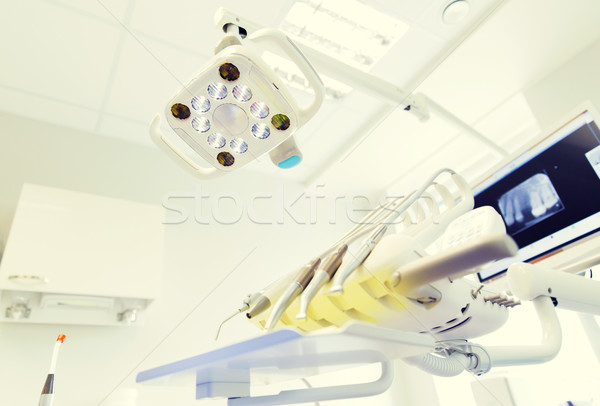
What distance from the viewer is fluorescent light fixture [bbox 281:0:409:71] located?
1514 mm

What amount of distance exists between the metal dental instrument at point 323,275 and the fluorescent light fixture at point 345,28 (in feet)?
4.19

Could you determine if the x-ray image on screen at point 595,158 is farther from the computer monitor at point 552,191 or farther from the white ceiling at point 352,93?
the white ceiling at point 352,93

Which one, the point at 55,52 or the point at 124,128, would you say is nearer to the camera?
the point at 55,52

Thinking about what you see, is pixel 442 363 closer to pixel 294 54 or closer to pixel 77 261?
pixel 294 54

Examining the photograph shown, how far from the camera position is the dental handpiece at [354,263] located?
49cm

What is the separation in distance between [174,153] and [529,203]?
107cm

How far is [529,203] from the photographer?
3.81ft

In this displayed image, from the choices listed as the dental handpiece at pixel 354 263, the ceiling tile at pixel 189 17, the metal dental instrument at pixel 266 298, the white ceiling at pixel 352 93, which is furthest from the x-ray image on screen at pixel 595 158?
the ceiling tile at pixel 189 17

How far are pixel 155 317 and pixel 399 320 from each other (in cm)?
155

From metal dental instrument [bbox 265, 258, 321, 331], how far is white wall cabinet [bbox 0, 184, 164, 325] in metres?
1.18

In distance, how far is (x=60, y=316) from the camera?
1.49 m

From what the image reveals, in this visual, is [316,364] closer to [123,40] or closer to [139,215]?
[139,215]

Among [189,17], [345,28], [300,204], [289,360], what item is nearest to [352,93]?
[345,28]

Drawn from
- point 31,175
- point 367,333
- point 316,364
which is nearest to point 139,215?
point 31,175
